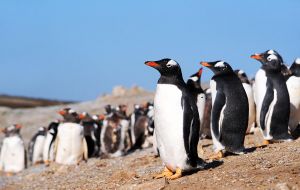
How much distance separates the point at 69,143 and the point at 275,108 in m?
6.14

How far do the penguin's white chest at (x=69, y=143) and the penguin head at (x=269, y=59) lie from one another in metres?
5.55

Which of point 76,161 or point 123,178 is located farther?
point 76,161

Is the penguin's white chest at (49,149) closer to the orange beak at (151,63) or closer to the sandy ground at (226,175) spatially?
the sandy ground at (226,175)

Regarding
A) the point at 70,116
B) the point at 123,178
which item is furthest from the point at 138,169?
the point at 70,116

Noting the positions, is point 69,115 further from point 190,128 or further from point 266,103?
point 190,128

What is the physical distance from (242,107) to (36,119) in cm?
2219

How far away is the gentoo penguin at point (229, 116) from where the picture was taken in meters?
9.83

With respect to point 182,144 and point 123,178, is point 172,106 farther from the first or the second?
point 123,178

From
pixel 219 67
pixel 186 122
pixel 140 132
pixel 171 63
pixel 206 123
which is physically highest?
pixel 171 63

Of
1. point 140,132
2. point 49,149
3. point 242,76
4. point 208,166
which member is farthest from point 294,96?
point 49,149

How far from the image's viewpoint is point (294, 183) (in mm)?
6906

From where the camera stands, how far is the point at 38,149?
66.3 ft

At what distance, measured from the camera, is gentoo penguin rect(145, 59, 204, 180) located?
8.29 meters

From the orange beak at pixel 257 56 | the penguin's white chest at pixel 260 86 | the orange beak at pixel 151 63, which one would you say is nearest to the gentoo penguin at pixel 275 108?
the penguin's white chest at pixel 260 86
